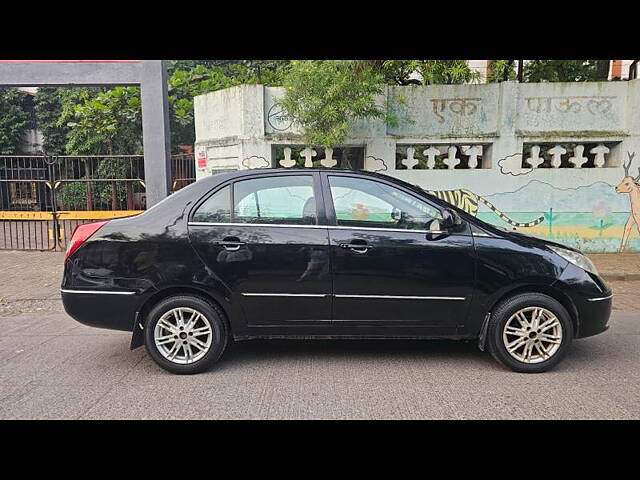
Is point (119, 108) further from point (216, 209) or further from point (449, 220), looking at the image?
point (449, 220)

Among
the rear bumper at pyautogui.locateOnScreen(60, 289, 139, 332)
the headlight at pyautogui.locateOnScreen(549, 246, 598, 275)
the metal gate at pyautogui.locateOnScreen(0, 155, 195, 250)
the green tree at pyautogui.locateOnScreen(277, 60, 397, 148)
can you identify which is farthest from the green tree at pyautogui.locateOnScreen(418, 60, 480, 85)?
the rear bumper at pyautogui.locateOnScreen(60, 289, 139, 332)

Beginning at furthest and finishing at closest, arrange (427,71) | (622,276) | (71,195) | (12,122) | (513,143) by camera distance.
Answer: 1. (12,122)
2. (71,195)
3. (427,71)
4. (513,143)
5. (622,276)

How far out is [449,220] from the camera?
13.2 feet

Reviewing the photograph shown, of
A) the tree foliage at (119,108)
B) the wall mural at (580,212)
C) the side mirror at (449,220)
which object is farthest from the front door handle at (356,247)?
the tree foliage at (119,108)

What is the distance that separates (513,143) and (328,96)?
4.04 meters

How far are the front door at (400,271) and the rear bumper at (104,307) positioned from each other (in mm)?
1737

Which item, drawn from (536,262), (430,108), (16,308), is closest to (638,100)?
(430,108)

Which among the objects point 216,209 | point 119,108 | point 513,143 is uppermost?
point 119,108

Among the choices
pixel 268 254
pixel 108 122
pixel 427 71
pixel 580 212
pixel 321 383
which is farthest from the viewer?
pixel 108 122

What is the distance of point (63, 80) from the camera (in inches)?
374

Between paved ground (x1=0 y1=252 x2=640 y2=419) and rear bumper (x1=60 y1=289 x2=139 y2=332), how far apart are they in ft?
1.54

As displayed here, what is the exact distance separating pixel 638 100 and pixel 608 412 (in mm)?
8077

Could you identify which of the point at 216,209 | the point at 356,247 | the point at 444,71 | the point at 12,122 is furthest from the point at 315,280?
the point at 12,122
